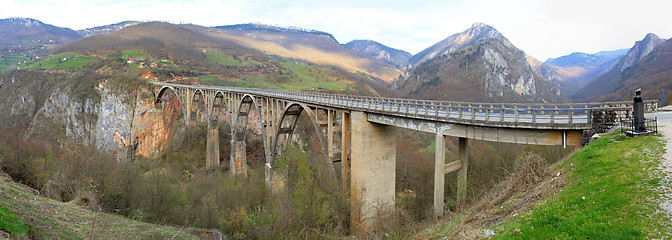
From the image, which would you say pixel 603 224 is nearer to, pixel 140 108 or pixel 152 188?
pixel 152 188

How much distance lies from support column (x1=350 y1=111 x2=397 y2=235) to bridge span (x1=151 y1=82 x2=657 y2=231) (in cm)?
7

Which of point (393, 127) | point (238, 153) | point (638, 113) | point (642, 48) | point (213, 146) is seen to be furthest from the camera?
point (642, 48)

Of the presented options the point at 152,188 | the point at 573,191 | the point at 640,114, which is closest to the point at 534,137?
the point at 640,114

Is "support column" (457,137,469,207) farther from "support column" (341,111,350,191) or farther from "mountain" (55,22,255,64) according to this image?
"mountain" (55,22,255,64)

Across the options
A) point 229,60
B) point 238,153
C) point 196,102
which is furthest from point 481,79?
point 238,153

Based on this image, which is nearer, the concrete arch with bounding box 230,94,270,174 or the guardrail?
the guardrail

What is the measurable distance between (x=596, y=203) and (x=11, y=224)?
15.3 metres

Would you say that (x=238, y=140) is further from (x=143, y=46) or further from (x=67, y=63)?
(x=143, y=46)

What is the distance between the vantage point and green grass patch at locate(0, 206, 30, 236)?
8508 mm

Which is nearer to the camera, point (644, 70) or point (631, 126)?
point (631, 126)

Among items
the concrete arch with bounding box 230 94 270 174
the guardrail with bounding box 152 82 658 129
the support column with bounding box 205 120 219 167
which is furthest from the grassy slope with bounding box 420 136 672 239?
the support column with bounding box 205 120 219 167

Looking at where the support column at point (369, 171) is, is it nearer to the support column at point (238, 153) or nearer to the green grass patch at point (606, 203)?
the green grass patch at point (606, 203)

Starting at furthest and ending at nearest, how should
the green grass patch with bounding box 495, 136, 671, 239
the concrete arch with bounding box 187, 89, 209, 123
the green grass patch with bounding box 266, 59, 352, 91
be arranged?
1. the green grass patch with bounding box 266, 59, 352, 91
2. the concrete arch with bounding box 187, 89, 209, 123
3. the green grass patch with bounding box 495, 136, 671, 239

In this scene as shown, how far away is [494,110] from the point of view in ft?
57.6
